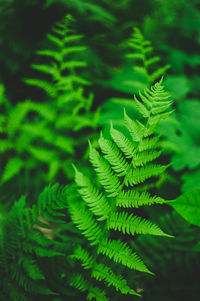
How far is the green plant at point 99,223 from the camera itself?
115 cm

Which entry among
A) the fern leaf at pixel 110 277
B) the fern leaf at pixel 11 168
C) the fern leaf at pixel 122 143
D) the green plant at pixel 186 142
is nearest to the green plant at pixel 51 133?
the fern leaf at pixel 11 168

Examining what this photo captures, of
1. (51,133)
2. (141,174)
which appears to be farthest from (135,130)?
(51,133)

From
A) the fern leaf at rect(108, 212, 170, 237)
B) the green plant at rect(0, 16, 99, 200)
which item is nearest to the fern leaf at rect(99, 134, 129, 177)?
the fern leaf at rect(108, 212, 170, 237)

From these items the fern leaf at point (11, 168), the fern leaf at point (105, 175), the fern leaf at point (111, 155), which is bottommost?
the fern leaf at point (11, 168)

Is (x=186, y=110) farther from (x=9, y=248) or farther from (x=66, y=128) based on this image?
(x=9, y=248)

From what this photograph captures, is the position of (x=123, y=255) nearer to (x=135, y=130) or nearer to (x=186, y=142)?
(x=135, y=130)

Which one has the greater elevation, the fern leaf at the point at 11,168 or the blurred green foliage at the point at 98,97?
the blurred green foliage at the point at 98,97

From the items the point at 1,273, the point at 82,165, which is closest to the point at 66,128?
the point at 82,165

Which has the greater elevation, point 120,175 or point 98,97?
point 120,175

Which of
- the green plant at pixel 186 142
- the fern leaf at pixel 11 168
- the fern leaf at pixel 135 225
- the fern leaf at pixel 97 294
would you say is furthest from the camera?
→ the fern leaf at pixel 11 168

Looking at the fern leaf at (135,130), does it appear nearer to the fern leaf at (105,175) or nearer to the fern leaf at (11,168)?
the fern leaf at (105,175)

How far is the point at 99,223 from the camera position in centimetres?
133

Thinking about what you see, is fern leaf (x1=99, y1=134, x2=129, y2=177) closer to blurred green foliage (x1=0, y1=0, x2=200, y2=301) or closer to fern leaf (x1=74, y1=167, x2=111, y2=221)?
fern leaf (x1=74, y1=167, x2=111, y2=221)

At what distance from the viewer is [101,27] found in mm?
3164
